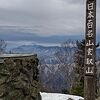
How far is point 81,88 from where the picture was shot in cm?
1977

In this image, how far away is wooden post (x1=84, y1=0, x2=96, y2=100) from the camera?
7945 millimetres

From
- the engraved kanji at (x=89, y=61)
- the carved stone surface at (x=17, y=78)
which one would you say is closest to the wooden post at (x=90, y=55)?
the engraved kanji at (x=89, y=61)

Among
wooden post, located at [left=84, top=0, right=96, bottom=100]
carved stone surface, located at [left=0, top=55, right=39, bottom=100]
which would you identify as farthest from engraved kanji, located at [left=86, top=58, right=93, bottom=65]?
carved stone surface, located at [left=0, top=55, right=39, bottom=100]

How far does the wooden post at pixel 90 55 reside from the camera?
7945 millimetres

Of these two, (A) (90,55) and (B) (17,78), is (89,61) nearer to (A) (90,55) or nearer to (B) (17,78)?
(A) (90,55)

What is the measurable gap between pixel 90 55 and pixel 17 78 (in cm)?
181

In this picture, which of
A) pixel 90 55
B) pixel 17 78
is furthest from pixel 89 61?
pixel 17 78

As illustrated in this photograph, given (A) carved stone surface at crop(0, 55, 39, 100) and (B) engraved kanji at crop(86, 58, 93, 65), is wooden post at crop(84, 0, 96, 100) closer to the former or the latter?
(B) engraved kanji at crop(86, 58, 93, 65)

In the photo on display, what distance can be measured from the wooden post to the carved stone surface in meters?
1.40

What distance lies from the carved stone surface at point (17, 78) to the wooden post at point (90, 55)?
140 cm

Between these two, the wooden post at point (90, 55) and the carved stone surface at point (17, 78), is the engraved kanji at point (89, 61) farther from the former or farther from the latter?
the carved stone surface at point (17, 78)

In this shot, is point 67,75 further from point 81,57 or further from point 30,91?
point 30,91

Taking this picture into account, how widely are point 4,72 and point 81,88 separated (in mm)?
12420

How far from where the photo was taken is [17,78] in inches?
316
